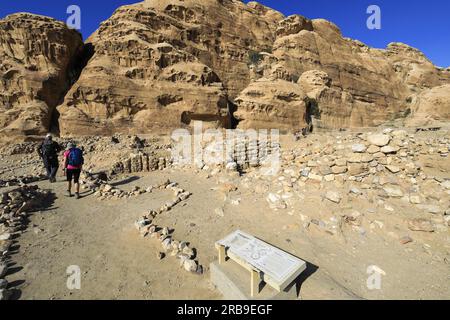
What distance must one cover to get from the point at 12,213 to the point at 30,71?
17893 millimetres

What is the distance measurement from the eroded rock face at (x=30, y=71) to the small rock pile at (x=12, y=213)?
12786 millimetres

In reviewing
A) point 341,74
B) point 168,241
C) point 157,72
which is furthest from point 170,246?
point 341,74

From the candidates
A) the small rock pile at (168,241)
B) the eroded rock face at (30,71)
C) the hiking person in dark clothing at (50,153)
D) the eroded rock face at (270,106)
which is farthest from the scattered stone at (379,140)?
the eroded rock face at (30,71)

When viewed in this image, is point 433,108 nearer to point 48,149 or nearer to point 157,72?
point 157,72

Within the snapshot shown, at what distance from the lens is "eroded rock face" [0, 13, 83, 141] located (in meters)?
14.9

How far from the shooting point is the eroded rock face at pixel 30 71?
48.8 feet

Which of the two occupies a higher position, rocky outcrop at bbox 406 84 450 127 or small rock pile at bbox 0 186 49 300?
rocky outcrop at bbox 406 84 450 127

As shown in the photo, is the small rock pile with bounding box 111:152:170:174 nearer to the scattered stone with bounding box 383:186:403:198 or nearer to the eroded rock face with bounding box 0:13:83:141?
the scattered stone with bounding box 383:186:403:198

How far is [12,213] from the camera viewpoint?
4551 mm

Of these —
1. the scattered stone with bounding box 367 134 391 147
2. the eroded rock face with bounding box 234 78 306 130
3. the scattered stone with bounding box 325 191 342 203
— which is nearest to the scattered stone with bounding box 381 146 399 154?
the scattered stone with bounding box 367 134 391 147

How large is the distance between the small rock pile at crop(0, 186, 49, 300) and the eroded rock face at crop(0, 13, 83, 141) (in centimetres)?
1279

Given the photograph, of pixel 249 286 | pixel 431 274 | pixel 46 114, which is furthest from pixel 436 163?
pixel 46 114

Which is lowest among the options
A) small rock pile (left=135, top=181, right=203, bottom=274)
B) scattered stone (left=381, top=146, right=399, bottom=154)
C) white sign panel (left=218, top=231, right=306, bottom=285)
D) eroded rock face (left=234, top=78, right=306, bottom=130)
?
small rock pile (left=135, top=181, right=203, bottom=274)

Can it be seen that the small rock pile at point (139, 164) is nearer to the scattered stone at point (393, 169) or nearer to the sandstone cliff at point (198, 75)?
the scattered stone at point (393, 169)
